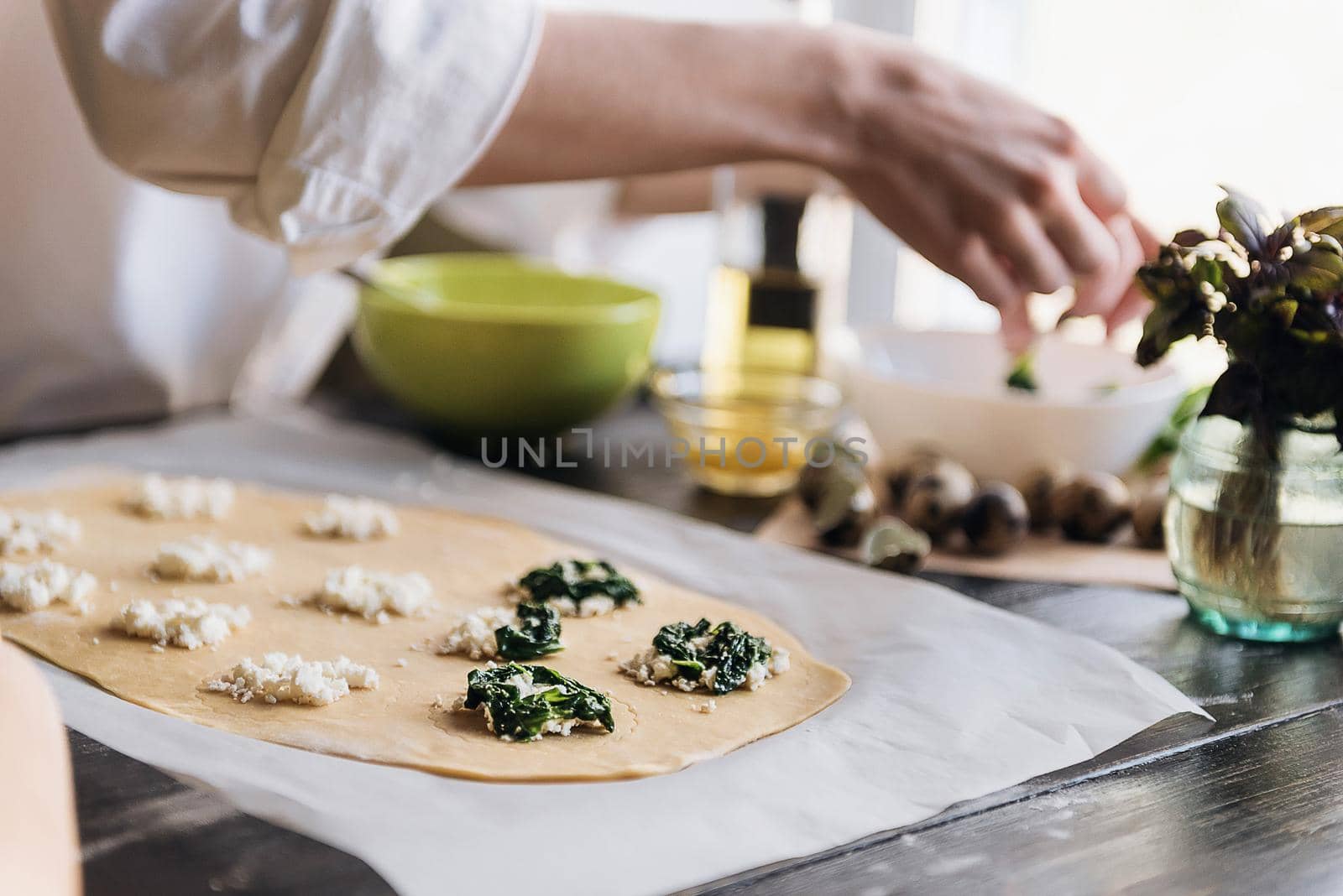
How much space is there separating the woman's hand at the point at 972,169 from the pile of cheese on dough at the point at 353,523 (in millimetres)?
454

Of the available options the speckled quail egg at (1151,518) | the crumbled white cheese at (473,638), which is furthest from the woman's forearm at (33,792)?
the speckled quail egg at (1151,518)

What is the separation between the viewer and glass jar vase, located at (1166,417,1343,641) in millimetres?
806

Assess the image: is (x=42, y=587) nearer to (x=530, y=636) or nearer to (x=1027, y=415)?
(x=530, y=636)

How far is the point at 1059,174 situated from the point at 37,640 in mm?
777

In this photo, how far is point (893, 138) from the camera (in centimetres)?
98

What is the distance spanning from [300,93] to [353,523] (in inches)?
13.2

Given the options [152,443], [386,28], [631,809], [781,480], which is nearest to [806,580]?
[781,480]

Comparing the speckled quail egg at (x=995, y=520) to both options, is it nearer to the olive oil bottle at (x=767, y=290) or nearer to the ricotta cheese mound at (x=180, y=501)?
the olive oil bottle at (x=767, y=290)

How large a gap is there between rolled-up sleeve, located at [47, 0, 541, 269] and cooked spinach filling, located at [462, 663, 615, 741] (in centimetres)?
37

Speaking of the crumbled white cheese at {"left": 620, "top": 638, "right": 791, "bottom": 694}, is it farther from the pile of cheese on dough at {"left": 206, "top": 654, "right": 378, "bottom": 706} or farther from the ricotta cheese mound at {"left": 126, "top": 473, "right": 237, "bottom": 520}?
the ricotta cheese mound at {"left": 126, "top": 473, "right": 237, "bottom": 520}

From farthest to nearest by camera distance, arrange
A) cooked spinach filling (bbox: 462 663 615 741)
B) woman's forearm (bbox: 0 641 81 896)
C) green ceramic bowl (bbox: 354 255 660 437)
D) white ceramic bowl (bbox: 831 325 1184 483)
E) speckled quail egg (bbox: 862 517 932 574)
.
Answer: green ceramic bowl (bbox: 354 255 660 437) < white ceramic bowl (bbox: 831 325 1184 483) < speckled quail egg (bbox: 862 517 932 574) < cooked spinach filling (bbox: 462 663 615 741) < woman's forearm (bbox: 0 641 81 896)

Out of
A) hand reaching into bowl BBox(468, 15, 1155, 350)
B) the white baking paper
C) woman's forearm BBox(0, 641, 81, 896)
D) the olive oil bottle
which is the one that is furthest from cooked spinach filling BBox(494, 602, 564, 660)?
the olive oil bottle

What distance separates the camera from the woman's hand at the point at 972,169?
973mm

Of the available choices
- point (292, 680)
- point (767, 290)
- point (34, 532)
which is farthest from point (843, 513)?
point (34, 532)
